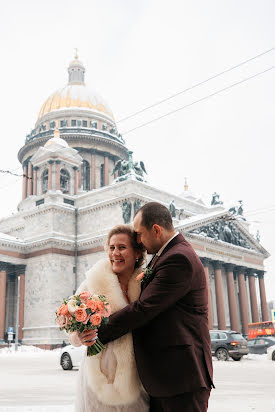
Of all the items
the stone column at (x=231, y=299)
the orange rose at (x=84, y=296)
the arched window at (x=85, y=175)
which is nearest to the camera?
the orange rose at (x=84, y=296)

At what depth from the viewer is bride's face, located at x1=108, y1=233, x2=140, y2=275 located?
348 cm

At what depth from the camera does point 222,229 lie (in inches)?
1693

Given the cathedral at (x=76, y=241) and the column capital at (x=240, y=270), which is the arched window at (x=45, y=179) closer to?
the cathedral at (x=76, y=241)

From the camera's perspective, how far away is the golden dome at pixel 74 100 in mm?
54375

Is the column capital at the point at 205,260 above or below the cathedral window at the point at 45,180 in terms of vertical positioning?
below

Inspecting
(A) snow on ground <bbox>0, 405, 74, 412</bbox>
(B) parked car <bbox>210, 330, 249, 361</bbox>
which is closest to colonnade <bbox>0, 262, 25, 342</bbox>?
(B) parked car <bbox>210, 330, 249, 361</bbox>

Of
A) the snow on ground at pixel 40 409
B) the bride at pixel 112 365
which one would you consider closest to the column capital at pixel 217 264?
the snow on ground at pixel 40 409

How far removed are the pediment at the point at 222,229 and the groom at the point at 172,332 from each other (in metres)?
32.6

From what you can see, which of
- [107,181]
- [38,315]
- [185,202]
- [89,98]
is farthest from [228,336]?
[89,98]

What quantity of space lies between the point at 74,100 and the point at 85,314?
53465mm

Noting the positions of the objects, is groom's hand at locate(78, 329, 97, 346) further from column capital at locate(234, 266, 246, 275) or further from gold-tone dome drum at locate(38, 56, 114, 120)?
gold-tone dome drum at locate(38, 56, 114, 120)

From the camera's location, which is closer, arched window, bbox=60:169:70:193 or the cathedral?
the cathedral

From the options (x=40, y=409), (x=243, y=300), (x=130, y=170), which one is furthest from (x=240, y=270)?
(x=40, y=409)

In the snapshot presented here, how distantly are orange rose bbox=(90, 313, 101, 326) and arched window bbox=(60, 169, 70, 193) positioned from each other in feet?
130
